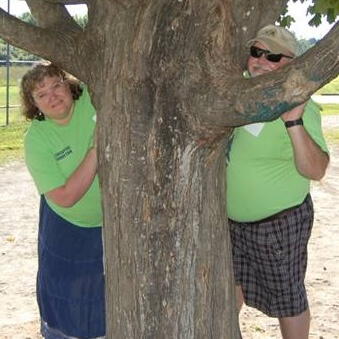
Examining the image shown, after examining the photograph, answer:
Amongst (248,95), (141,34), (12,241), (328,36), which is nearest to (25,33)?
(141,34)

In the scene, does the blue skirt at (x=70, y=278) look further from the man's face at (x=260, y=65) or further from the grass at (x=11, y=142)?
the grass at (x=11, y=142)

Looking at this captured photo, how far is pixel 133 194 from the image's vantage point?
2643mm

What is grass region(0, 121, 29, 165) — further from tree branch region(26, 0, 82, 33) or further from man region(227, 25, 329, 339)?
tree branch region(26, 0, 82, 33)

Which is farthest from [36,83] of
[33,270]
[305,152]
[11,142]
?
[11,142]

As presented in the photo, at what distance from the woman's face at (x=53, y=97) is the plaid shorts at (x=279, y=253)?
3.24 feet

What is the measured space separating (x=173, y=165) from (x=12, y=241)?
16.0 feet

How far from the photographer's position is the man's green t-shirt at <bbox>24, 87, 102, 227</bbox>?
331cm

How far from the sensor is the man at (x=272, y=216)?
3.32 meters

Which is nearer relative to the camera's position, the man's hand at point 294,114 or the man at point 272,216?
the man's hand at point 294,114

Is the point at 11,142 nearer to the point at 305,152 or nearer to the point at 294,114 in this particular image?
the point at 305,152

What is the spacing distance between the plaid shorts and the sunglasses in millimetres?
750

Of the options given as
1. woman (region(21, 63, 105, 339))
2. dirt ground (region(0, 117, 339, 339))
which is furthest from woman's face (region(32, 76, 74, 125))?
dirt ground (region(0, 117, 339, 339))

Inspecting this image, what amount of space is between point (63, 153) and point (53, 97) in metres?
0.26

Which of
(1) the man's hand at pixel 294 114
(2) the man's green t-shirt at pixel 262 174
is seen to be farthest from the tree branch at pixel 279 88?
(2) the man's green t-shirt at pixel 262 174
